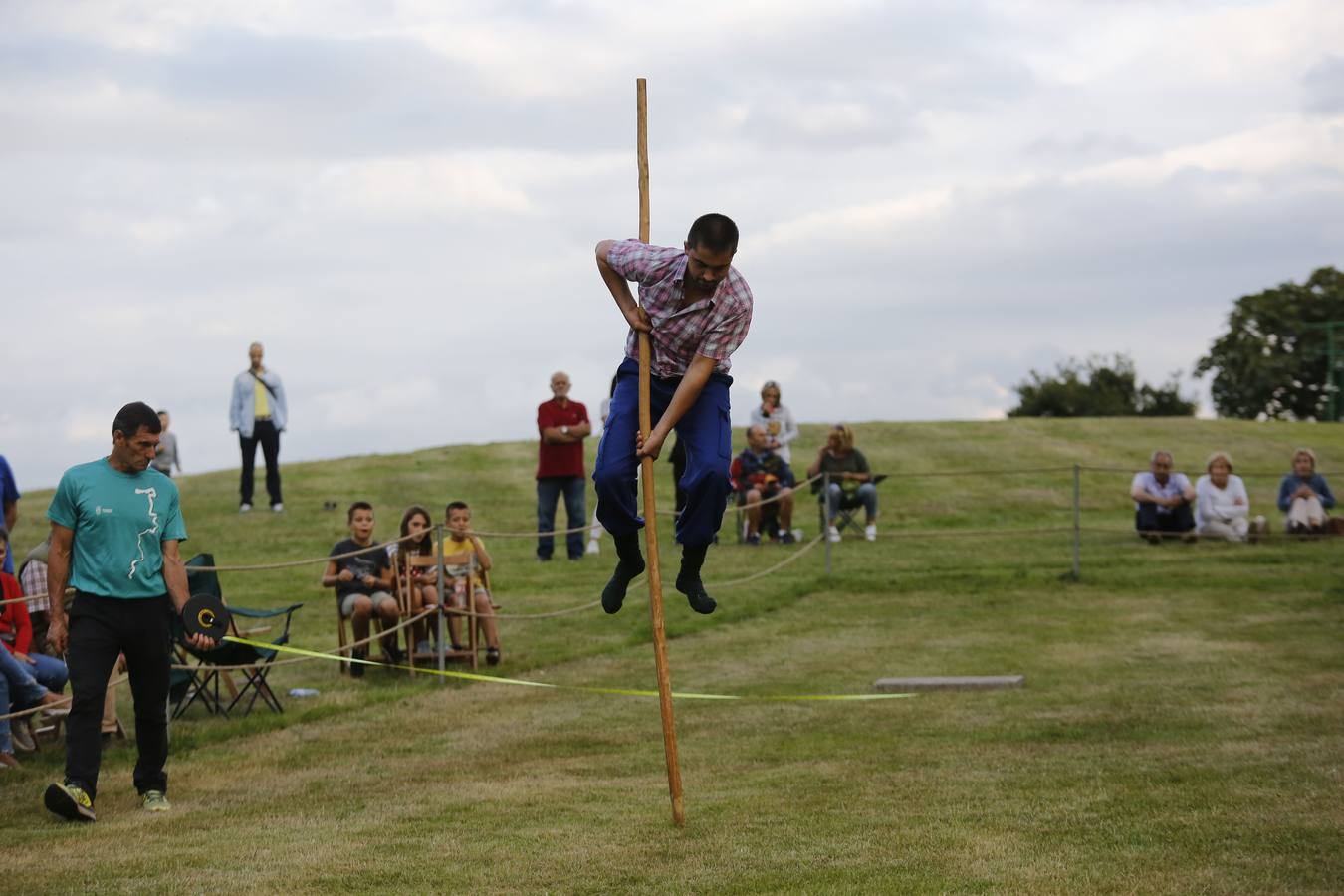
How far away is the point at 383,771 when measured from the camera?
9500 mm

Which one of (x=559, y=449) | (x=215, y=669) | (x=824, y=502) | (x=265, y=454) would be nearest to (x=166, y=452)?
(x=265, y=454)

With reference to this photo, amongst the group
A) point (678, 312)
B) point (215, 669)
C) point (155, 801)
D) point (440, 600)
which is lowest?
point (155, 801)

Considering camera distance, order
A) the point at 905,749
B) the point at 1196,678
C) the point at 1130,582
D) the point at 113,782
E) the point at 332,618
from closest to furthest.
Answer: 1. the point at 113,782
2. the point at 905,749
3. the point at 1196,678
4. the point at 332,618
5. the point at 1130,582

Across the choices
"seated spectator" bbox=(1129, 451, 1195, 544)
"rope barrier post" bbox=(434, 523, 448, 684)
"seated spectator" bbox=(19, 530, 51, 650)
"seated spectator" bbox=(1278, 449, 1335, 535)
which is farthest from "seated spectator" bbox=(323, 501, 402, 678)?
"seated spectator" bbox=(1278, 449, 1335, 535)

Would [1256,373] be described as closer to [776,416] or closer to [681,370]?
[776,416]

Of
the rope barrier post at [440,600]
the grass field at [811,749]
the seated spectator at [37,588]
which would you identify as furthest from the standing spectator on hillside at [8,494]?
the rope barrier post at [440,600]

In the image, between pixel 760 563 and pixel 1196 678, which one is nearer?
pixel 1196 678

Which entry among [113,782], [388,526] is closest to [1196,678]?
[113,782]

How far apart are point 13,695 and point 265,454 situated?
11.1 m

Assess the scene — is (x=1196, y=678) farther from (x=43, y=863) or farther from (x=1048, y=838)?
(x=43, y=863)

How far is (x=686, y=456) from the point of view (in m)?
6.91

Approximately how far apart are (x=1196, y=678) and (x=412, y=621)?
19.6 ft

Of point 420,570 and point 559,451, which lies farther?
point 559,451

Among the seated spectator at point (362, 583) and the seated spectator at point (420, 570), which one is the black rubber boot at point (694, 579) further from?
the seated spectator at point (420, 570)
